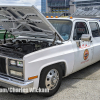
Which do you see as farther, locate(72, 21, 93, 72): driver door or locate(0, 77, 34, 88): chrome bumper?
locate(72, 21, 93, 72): driver door

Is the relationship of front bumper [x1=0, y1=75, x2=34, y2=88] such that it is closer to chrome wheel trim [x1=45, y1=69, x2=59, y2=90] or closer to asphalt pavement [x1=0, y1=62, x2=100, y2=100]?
chrome wheel trim [x1=45, y1=69, x2=59, y2=90]

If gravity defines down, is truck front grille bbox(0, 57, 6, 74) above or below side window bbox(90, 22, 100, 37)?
below

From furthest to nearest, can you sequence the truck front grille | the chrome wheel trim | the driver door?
1. the driver door
2. the chrome wheel trim
3. the truck front grille

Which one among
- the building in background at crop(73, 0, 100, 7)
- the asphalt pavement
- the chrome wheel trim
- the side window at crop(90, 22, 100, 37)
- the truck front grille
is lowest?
the asphalt pavement

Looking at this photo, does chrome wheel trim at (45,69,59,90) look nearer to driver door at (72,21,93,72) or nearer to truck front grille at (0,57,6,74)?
driver door at (72,21,93,72)

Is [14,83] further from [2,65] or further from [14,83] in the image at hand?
[2,65]

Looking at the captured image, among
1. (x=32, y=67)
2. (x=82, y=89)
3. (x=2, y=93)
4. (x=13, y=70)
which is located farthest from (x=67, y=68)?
(x=2, y=93)

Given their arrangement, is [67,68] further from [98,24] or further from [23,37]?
[98,24]

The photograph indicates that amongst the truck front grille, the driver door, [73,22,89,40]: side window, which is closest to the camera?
the truck front grille

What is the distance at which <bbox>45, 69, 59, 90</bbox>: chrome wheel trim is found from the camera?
3.67 metres

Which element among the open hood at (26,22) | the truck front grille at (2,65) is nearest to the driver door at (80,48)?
the open hood at (26,22)

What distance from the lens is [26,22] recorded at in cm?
428

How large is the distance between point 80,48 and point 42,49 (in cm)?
135

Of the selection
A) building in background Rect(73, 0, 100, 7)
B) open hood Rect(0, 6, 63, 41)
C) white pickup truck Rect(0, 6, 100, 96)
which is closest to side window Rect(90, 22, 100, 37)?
white pickup truck Rect(0, 6, 100, 96)
